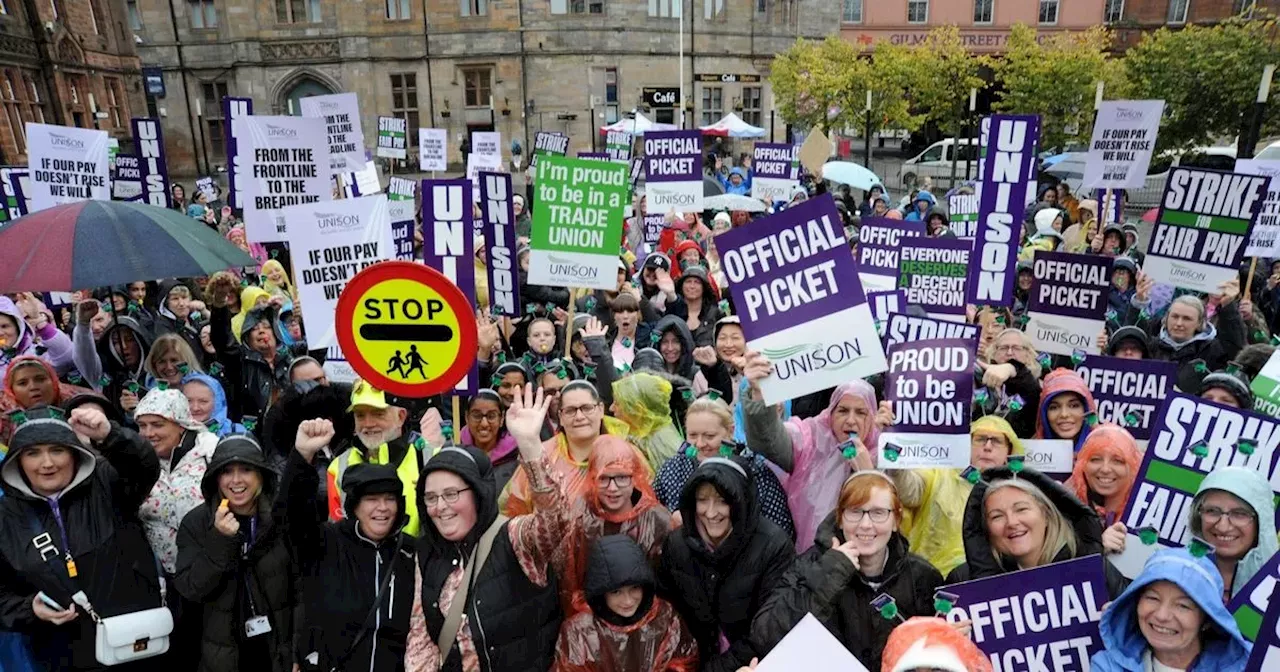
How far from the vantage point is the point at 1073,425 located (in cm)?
434

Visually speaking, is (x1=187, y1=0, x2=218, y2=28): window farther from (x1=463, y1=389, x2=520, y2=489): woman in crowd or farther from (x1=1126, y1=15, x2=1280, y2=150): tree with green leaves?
(x1=463, y1=389, x2=520, y2=489): woman in crowd

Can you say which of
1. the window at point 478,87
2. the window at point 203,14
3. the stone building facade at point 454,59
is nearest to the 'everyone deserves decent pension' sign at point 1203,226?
the stone building facade at point 454,59

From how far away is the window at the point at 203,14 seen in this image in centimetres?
3397

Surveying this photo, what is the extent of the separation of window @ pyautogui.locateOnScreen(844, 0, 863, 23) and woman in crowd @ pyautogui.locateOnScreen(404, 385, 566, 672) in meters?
42.9

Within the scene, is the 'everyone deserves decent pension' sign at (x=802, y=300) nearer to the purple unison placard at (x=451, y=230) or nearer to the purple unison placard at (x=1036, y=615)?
the purple unison placard at (x=1036, y=615)

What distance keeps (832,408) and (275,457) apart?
310cm

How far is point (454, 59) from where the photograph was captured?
33.0 m

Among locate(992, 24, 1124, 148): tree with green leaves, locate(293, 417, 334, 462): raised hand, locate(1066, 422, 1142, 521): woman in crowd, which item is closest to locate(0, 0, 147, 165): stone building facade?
locate(293, 417, 334, 462): raised hand

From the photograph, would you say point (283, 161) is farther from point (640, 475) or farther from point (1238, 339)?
point (1238, 339)

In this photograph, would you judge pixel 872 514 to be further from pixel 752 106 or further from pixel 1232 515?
pixel 752 106

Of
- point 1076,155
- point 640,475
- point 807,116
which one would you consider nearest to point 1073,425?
point 640,475

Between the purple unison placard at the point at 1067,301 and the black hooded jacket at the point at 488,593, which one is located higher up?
the purple unison placard at the point at 1067,301

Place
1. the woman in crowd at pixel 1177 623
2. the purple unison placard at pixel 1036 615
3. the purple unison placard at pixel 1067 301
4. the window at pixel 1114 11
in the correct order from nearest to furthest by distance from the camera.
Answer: the woman in crowd at pixel 1177 623
the purple unison placard at pixel 1036 615
the purple unison placard at pixel 1067 301
the window at pixel 1114 11

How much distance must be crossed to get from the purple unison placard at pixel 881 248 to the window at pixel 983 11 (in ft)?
130
